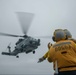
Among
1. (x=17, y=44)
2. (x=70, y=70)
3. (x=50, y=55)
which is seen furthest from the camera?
(x=17, y=44)

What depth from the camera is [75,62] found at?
732 centimetres

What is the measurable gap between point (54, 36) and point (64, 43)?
335 millimetres

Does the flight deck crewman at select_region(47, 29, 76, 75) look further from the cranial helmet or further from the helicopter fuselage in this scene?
the helicopter fuselage

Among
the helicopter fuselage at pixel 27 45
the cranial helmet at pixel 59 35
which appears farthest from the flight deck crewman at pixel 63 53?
the helicopter fuselage at pixel 27 45

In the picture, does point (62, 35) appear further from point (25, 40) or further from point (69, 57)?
point (25, 40)

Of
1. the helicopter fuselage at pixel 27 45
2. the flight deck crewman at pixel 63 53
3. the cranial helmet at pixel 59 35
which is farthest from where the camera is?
the helicopter fuselage at pixel 27 45

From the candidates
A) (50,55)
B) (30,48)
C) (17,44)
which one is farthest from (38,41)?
(50,55)

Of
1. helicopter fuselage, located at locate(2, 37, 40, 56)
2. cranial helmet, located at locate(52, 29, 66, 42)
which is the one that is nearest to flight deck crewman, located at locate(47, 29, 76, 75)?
cranial helmet, located at locate(52, 29, 66, 42)

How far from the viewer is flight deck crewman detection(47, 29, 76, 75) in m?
7.31

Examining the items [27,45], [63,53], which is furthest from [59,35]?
[27,45]

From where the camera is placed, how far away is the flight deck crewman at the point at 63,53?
7312mm

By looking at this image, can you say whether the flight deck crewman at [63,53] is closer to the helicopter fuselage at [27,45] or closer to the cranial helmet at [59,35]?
the cranial helmet at [59,35]

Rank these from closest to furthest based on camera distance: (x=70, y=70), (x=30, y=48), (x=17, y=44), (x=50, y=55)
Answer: (x=70, y=70)
(x=50, y=55)
(x=30, y=48)
(x=17, y=44)

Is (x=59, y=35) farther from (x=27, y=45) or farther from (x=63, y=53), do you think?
(x=27, y=45)
